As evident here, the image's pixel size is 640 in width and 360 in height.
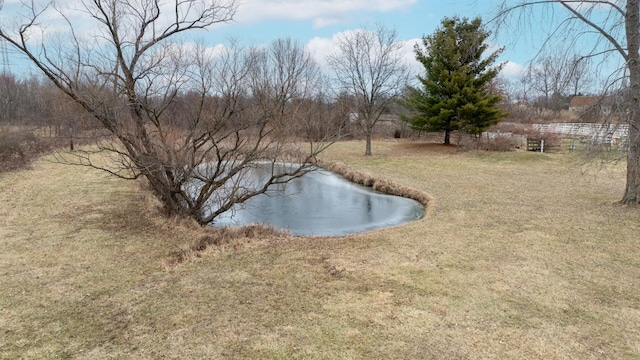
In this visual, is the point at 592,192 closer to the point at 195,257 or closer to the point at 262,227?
the point at 262,227

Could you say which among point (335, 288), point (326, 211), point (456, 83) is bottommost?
point (326, 211)

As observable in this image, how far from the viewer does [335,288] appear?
192 inches

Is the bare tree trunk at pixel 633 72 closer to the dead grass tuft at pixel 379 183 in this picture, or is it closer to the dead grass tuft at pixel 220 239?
the dead grass tuft at pixel 379 183

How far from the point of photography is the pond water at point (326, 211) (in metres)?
9.10

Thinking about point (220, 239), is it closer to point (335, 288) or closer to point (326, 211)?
point (335, 288)

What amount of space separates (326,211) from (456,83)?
12.0 meters

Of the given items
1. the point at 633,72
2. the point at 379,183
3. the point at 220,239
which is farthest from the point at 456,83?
the point at 220,239

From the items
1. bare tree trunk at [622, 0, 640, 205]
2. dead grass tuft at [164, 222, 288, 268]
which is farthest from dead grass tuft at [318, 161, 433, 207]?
dead grass tuft at [164, 222, 288, 268]

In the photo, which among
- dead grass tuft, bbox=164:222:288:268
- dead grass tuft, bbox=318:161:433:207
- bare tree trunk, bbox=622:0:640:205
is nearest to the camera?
dead grass tuft, bbox=164:222:288:268

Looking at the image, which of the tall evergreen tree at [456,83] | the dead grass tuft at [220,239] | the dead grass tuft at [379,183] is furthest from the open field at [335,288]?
the tall evergreen tree at [456,83]

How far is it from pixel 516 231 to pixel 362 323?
445 cm

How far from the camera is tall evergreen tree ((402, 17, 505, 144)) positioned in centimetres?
1906

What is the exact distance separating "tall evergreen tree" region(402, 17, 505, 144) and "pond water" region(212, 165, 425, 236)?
861 centimetres

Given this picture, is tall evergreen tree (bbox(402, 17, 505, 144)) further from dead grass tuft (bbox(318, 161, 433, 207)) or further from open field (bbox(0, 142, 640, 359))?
open field (bbox(0, 142, 640, 359))
